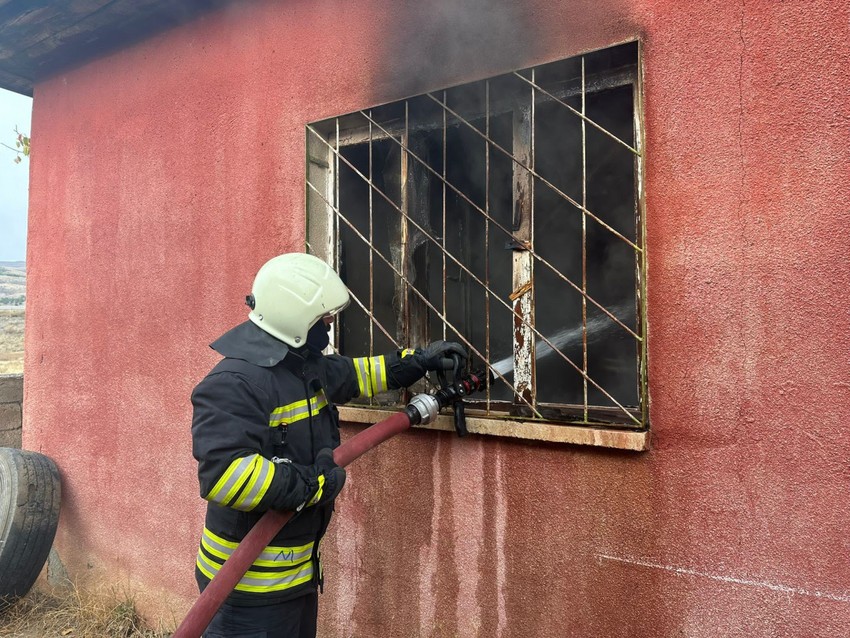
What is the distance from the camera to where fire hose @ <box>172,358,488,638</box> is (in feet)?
5.97

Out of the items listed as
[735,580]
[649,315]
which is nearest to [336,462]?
[649,315]

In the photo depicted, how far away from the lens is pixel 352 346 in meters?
3.38

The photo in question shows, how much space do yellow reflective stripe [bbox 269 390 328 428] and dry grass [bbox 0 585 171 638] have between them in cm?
247

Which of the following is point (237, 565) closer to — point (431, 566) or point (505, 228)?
point (431, 566)

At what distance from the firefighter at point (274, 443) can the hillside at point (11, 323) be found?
11201 mm

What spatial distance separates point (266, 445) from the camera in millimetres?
2070

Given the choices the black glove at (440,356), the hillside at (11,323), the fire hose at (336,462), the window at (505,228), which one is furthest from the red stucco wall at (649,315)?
the hillside at (11,323)

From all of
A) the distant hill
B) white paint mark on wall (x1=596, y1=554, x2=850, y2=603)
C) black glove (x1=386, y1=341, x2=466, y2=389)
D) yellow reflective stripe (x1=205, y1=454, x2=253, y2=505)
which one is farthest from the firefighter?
the distant hill

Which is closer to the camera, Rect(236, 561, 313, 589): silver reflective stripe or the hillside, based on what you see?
Rect(236, 561, 313, 589): silver reflective stripe

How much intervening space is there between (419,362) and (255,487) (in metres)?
0.87

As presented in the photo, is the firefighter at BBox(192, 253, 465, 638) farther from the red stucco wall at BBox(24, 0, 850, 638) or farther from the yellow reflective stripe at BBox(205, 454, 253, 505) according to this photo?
the red stucco wall at BBox(24, 0, 850, 638)

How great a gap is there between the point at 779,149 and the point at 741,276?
413 millimetres

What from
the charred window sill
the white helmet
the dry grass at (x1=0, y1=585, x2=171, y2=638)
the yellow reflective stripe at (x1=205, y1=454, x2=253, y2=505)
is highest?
the white helmet

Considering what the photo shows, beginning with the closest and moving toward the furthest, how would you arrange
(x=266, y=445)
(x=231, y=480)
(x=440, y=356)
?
1. (x=231, y=480)
2. (x=266, y=445)
3. (x=440, y=356)
